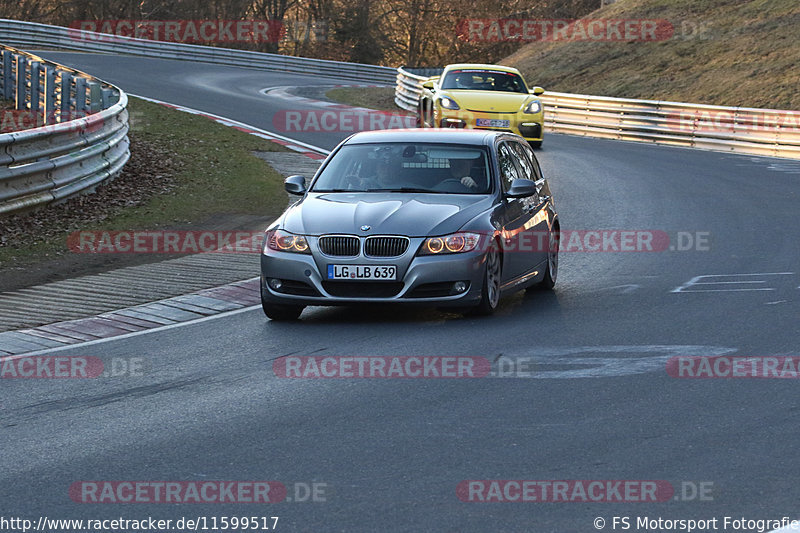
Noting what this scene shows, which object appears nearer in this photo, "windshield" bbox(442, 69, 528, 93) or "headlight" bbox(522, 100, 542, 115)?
"headlight" bbox(522, 100, 542, 115)

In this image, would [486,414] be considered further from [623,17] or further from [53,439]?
[623,17]

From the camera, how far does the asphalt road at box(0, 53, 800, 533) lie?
5.29 m

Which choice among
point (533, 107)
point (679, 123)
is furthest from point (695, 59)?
point (533, 107)

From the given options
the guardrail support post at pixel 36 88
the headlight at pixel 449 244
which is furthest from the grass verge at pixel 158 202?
the headlight at pixel 449 244

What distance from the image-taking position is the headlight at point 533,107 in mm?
24047

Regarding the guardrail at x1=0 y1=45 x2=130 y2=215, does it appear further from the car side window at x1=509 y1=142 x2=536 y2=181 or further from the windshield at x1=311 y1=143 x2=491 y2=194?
the car side window at x1=509 y1=142 x2=536 y2=181

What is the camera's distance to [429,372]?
7.96 meters

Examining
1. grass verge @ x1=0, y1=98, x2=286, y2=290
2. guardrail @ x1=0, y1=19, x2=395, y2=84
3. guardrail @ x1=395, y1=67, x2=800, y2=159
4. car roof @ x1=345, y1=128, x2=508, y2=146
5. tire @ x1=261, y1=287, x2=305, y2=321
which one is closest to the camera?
tire @ x1=261, y1=287, x2=305, y2=321

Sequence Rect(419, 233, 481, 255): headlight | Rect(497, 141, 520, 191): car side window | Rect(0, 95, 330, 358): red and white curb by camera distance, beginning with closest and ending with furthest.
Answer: Rect(0, 95, 330, 358): red and white curb, Rect(419, 233, 481, 255): headlight, Rect(497, 141, 520, 191): car side window

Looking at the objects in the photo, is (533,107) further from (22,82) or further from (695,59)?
(695,59)

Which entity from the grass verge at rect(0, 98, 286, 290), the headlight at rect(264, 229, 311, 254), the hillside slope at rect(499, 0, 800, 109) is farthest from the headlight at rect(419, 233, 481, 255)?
the hillside slope at rect(499, 0, 800, 109)

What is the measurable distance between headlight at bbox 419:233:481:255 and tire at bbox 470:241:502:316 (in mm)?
186

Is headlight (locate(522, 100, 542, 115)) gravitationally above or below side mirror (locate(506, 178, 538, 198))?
below

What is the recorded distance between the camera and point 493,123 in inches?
924
